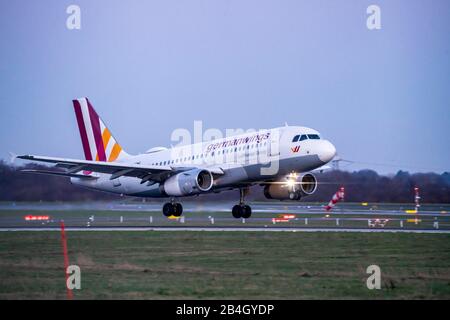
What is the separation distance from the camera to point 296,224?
50.6 meters

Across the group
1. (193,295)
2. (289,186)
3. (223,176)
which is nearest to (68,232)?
(223,176)

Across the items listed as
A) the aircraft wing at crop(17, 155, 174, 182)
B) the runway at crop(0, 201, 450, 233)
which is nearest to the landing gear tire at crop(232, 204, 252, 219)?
the runway at crop(0, 201, 450, 233)

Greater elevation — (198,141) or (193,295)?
(198,141)

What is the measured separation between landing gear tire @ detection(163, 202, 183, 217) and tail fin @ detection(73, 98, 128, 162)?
8.86 m

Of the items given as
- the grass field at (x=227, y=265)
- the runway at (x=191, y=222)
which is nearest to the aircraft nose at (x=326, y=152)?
the runway at (x=191, y=222)

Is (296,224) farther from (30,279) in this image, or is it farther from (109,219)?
(30,279)

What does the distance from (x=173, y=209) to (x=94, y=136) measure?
12390 millimetres

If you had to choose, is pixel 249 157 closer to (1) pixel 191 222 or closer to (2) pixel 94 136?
(1) pixel 191 222

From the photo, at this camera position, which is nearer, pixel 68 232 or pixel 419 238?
pixel 419 238

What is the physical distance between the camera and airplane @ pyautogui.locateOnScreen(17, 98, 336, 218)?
4516 cm

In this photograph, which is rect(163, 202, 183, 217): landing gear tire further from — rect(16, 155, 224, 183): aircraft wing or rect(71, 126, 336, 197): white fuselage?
rect(16, 155, 224, 183): aircraft wing

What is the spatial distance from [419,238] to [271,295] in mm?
19454

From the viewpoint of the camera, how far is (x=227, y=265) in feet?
87.7

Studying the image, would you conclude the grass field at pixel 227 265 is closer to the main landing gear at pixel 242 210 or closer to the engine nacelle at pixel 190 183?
the engine nacelle at pixel 190 183
